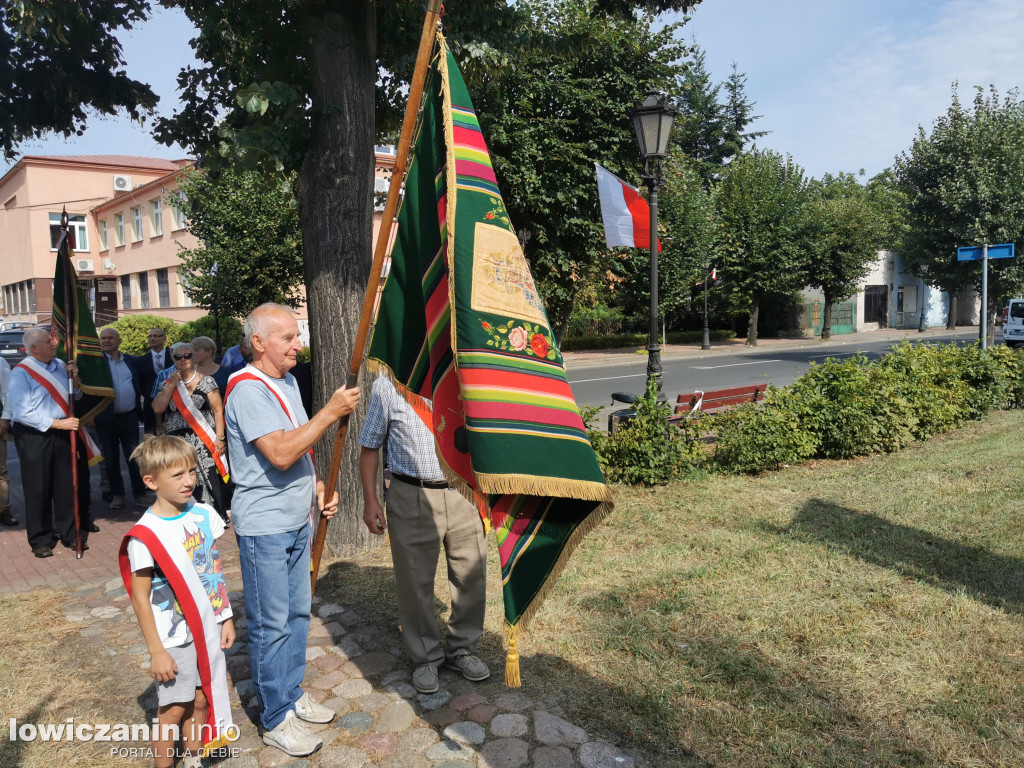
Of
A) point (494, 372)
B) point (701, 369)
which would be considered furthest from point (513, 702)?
point (701, 369)

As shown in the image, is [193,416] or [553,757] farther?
[193,416]

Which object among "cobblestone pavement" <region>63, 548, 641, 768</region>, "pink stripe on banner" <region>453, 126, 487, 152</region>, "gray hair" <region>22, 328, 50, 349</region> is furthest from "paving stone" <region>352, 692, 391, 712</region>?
"gray hair" <region>22, 328, 50, 349</region>

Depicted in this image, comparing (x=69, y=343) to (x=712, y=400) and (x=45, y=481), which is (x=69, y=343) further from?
(x=712, y=400)

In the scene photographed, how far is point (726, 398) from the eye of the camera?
9.16 m

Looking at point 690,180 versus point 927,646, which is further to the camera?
point 690,180

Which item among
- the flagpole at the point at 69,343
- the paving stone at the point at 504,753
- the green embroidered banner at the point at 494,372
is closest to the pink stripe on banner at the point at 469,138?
the green embroidered banner at the point at 494,372

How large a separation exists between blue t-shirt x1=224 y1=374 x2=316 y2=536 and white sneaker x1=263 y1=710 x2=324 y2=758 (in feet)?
2.90

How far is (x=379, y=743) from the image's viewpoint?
3418 millimetres

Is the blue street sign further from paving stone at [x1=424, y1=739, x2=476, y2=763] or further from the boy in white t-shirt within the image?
the boy in white t-shirt

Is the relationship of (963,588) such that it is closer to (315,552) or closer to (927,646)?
(927,646)

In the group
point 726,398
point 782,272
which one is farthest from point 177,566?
point 782,272

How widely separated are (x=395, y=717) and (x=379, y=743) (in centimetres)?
21

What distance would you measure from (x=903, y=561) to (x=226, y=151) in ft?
19.1

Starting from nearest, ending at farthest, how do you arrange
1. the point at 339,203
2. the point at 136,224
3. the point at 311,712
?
the point at 311,712 < the point at 339,203 < the point at 136,224
